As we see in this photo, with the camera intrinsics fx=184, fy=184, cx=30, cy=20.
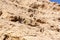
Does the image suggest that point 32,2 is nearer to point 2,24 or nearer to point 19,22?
point 19,22

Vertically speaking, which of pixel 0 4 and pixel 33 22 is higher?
pixel 0 4

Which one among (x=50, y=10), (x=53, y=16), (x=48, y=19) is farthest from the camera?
(x=50, y=10)

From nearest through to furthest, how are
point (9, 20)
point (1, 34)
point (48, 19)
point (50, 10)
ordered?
point (1, 34)
point (9, 20)
point (48, 19)
point (50, 10)

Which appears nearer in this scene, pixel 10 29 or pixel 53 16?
pixel 10 29

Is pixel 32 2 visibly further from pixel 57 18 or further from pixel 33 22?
pixel 33 22

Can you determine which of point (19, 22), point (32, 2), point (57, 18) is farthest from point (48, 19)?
point (32, 2)

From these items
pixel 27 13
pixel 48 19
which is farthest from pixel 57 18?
pixel 27 13
